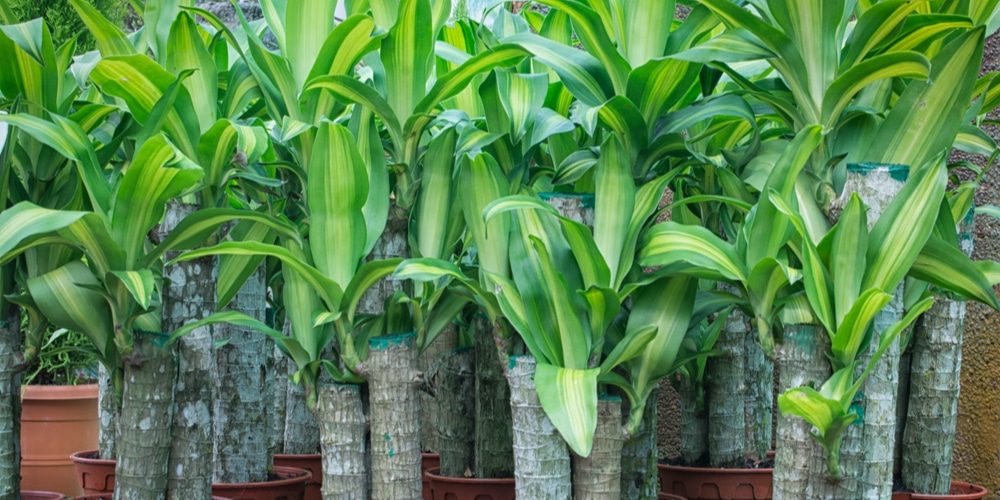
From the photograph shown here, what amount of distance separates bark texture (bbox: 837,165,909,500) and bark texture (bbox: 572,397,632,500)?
0.34 meters

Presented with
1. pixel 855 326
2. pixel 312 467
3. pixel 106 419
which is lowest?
pixel 312 467

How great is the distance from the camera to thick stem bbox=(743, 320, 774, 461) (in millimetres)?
2014

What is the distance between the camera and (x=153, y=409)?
4.92 ft

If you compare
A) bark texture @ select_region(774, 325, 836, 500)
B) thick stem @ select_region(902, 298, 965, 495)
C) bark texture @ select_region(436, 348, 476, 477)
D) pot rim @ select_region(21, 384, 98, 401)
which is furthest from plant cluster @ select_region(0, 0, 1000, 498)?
pot rim @ select_region(21, 384, 98, 401)

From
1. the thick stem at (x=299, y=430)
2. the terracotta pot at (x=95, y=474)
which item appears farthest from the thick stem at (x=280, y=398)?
the terracotta pot at (x=95, y=474)

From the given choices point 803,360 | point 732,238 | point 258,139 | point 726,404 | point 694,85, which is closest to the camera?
point 803,360

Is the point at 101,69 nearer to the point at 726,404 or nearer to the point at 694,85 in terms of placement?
the point at 694,85

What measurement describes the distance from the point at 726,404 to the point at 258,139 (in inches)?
42.3

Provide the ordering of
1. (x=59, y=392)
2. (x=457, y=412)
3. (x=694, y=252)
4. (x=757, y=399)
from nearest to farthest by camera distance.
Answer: (x=694, y=252) → (x=457, y=412) → (x=757, y=399) → (x=59, y=392)

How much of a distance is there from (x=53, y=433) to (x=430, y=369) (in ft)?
4.45

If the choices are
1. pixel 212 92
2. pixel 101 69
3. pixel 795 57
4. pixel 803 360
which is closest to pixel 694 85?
pixel 795 57

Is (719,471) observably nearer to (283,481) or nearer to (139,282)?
(283,481)

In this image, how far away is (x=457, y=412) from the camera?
1829 millimetres

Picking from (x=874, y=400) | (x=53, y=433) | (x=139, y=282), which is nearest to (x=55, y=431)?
(x=53, y=433)
